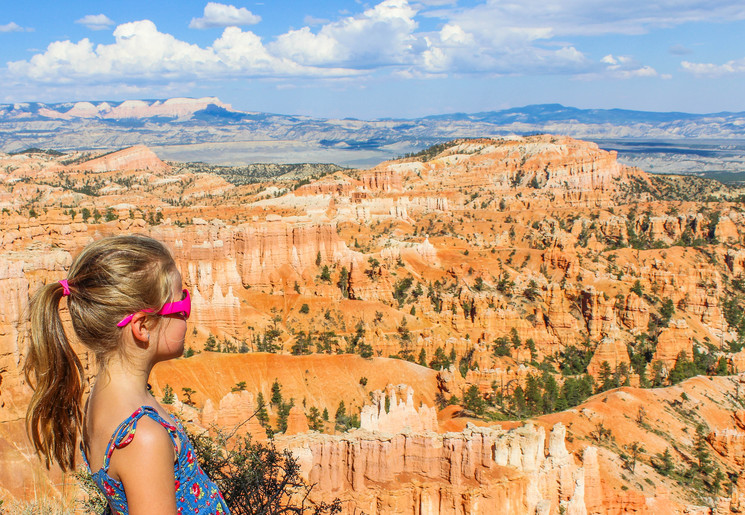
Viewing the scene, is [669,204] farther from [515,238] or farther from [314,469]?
[314,469]

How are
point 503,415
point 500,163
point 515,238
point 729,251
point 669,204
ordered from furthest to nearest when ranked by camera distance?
point 500,163 < point 669,204 < point 515,238 < point 729,251 < point 503,415

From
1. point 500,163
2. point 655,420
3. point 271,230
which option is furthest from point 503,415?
point 500,163

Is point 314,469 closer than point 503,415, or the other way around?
point 314,469

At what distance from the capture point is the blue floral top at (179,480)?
2838mm

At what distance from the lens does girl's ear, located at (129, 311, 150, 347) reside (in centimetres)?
307

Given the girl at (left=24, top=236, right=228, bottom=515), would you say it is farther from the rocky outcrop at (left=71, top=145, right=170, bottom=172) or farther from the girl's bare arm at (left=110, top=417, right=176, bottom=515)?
the rocky outcrop at (left=71, top=145, right=170, bottom=172)

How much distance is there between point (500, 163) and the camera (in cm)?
13050

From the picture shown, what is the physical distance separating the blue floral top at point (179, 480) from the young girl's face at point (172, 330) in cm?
34

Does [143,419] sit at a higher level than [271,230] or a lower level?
higher

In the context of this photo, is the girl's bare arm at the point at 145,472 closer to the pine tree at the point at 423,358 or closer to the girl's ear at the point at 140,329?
the girl's ear at the point at 140,329

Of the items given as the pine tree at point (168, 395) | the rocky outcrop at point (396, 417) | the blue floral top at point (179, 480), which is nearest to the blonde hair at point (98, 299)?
the blue floral top at point (179, 480)

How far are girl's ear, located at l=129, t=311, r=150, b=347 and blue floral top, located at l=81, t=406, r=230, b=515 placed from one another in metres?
0.34

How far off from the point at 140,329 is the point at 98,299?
0.24 meters

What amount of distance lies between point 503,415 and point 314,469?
17530 millimetres
